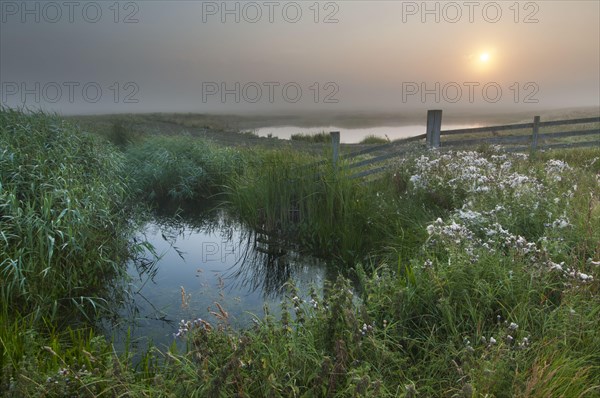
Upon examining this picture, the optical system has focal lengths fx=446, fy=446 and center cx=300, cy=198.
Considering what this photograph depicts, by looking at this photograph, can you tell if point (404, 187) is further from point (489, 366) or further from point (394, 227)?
point (489, 366)

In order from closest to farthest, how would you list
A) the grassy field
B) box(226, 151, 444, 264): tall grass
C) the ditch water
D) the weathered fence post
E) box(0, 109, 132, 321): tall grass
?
the grassy field < box(0, 109, 132, 321): tall grass < the ditch water < box(226, 151, 444, 264): tall grass < the weathered fence post

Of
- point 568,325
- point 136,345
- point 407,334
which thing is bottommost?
point 136,345

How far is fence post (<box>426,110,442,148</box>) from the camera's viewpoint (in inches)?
455

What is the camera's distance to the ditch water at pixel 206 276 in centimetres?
546

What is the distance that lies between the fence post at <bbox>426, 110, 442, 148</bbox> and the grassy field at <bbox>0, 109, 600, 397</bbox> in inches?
48.2

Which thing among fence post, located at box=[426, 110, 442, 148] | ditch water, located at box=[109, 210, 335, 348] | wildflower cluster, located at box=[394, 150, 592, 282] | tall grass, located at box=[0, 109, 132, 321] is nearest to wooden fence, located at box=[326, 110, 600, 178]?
fence post, located at box=[426, 110, 442, 148]

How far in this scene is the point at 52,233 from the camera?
18.5ft

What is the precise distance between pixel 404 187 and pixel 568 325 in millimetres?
6297

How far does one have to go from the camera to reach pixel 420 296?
13.9ft

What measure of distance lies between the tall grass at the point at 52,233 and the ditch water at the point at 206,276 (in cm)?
57

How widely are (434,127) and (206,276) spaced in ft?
24.5

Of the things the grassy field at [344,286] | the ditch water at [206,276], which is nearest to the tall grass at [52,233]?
the grassy field at [344,286]

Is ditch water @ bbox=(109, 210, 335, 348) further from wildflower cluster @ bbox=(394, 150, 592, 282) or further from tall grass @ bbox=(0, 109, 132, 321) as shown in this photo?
wildflower cluster @ bbox=(394, 150, 592, 282)

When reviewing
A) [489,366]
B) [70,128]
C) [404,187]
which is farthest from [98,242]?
[404,187]
